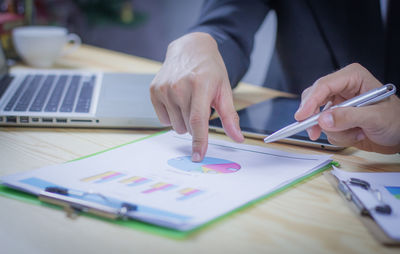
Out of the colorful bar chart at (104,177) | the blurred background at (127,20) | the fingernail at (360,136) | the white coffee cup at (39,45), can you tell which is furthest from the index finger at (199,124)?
the blurred background at (127,20)

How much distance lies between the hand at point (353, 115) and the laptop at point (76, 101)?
10.2 inches

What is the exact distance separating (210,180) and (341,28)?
67 cm

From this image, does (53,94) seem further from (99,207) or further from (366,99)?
(366,99)

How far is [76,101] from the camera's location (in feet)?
2.37

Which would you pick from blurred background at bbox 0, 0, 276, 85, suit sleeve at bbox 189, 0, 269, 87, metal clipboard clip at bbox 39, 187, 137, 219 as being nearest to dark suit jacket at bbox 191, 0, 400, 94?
suit sleeve at bbox 189, 0, 269, 87

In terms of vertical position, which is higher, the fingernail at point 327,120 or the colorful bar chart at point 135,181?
the fingernail at point 327,120

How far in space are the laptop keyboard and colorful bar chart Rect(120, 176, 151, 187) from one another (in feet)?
0.87

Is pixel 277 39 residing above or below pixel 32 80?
above

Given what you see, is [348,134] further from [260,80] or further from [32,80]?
[32,80]

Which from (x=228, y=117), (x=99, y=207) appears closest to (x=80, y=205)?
(x=99, y=207)

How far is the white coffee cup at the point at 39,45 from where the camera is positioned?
1.13 m

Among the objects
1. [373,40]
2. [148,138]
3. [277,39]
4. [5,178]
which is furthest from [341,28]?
[5,178]

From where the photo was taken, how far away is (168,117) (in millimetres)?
623

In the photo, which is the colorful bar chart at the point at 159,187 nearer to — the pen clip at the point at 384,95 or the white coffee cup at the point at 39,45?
the pen clip at the point at 384,95
